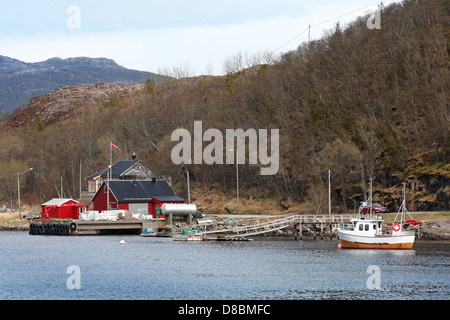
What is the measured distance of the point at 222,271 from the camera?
162ft

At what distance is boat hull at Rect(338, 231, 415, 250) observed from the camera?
2458 inches

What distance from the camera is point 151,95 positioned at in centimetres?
17850

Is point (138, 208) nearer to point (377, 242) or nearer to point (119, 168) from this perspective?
point (119, 168)

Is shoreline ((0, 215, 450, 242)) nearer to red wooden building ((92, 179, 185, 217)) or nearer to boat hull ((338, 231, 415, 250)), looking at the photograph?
boat hull ((338, 231, 415, 250))

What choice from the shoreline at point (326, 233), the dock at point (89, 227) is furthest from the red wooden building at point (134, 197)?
the shoreline at point (326, 233)

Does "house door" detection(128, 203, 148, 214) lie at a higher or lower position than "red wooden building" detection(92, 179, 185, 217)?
lower


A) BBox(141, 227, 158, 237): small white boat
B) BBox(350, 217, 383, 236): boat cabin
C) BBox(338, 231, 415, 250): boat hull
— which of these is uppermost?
BBox(350, 217, 383, 236): boat cabin

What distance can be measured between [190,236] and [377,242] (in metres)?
23.5

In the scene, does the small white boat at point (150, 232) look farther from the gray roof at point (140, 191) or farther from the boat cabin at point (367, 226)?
the boat cabin at point (367, 226)

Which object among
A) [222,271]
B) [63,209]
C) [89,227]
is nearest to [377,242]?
[222,271]

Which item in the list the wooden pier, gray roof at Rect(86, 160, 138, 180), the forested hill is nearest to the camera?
the wooden pier

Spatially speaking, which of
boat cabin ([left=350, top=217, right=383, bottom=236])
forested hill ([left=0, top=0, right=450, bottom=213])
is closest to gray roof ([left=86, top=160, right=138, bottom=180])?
forested hill ([left=0, top=0, right=450, bottom=213])

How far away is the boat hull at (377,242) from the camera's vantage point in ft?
205

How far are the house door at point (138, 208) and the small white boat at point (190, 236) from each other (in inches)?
621
